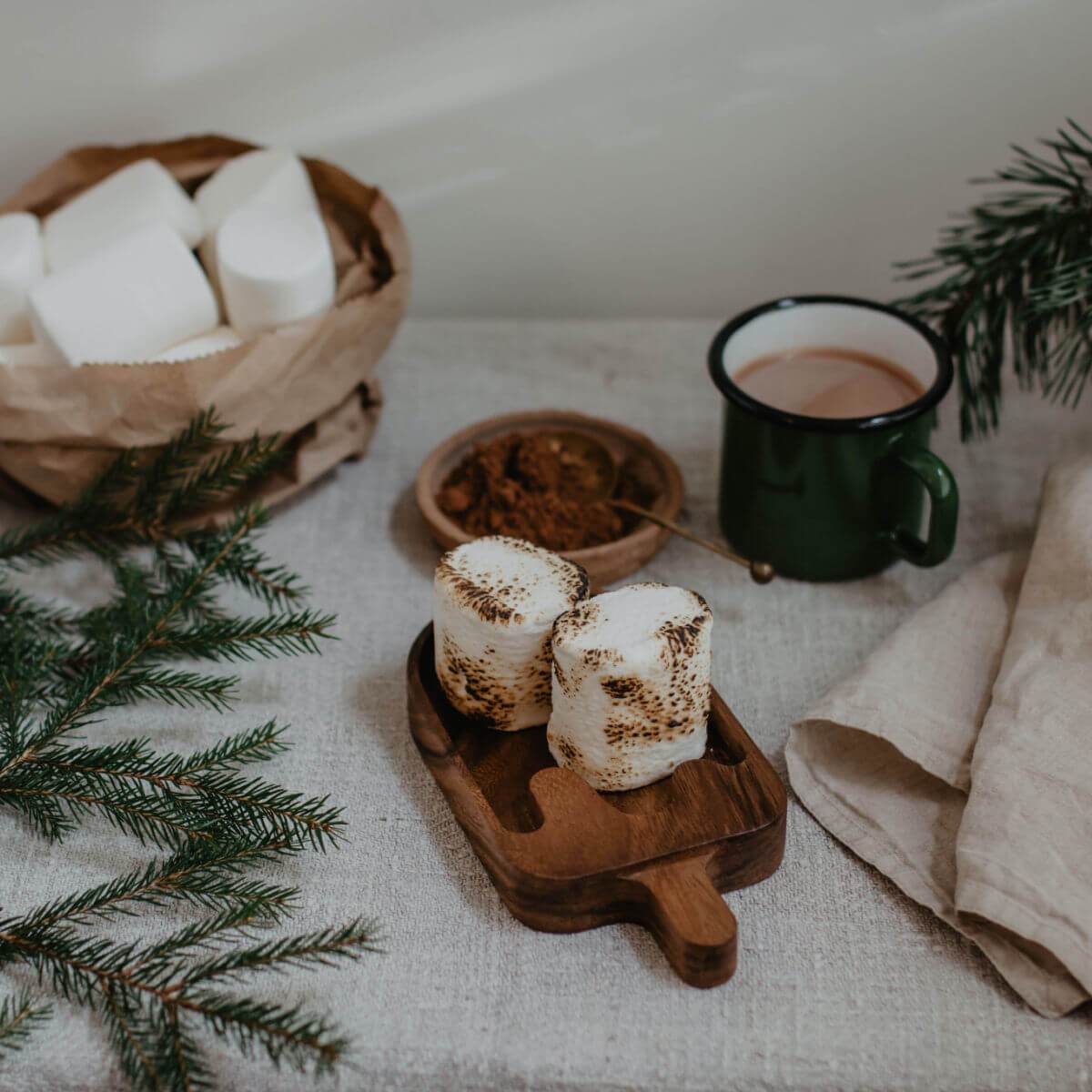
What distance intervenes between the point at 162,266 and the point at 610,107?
1.35 ft

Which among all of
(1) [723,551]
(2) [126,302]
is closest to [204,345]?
(2) [126,302]

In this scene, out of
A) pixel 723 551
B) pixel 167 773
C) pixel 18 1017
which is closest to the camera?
pixel 18 1017

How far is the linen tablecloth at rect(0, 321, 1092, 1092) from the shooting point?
555 millimetres

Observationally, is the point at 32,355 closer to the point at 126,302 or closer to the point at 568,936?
the point at 126,302

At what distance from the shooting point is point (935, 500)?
2.47 ft

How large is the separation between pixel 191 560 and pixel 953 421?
0.62 metres

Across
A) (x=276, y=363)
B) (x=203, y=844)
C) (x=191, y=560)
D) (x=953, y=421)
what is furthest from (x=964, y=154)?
(x=203, y=844)

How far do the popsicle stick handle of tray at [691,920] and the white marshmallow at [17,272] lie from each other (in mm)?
575

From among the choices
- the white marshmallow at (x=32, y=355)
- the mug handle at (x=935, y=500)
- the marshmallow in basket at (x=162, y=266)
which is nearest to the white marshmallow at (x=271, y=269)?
the marshmallow in basket at (x=162, y=266)

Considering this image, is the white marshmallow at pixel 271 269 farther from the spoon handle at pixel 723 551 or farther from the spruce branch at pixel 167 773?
the spoon handle at pixel 723 551

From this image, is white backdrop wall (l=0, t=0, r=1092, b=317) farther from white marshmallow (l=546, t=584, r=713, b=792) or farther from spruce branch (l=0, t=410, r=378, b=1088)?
white marshmallow (l=546, t=584, r=713, b=792)

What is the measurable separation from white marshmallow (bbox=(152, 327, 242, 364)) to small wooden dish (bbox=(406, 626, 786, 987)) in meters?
0.34

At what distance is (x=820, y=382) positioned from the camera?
2.77ft

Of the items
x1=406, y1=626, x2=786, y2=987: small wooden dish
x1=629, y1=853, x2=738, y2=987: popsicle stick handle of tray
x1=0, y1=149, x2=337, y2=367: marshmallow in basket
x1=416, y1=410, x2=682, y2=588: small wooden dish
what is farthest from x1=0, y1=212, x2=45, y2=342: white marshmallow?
x1=629, y1=853, x2=738, y2=987: popsicle stick handle of tray
